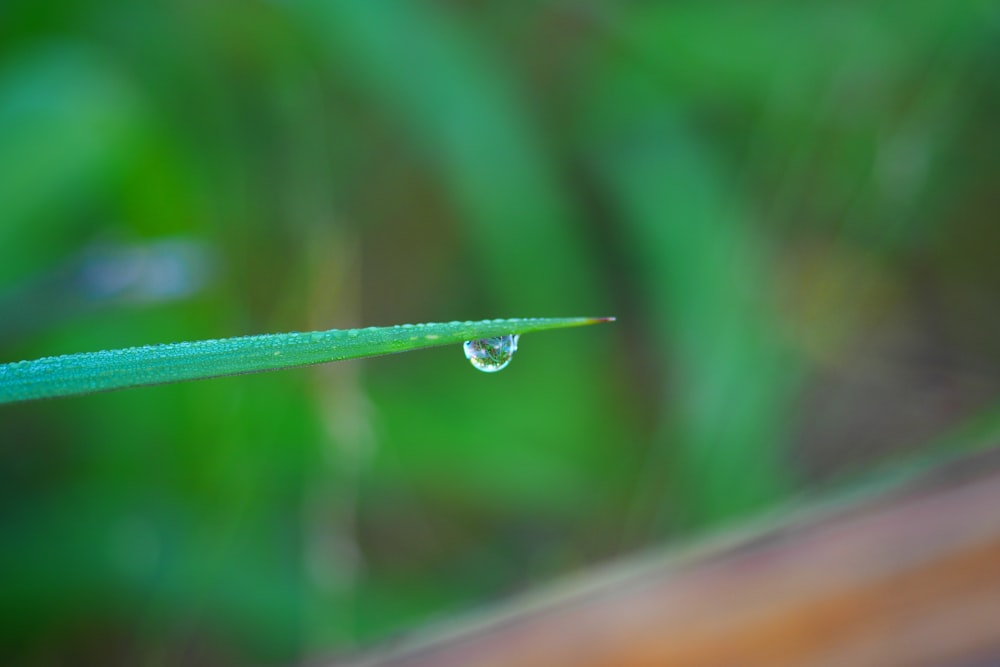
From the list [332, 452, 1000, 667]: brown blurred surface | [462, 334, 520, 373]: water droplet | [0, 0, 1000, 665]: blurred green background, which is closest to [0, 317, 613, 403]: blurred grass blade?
[462, 334, 520, 373]: water droplet

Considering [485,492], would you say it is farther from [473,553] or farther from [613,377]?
[613,377]

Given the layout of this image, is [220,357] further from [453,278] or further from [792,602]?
[453,278]

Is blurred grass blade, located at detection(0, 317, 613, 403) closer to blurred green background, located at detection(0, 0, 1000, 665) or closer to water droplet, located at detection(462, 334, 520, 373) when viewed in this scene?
water droplet, located at detection(462, 334, 520, 373)

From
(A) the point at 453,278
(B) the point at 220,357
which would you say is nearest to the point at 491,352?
(B) the point at 220,357

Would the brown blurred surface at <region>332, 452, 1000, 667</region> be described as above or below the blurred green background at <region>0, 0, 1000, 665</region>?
below

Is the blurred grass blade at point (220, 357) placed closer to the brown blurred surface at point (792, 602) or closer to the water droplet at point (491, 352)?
the water droplet at point (491, 352)
